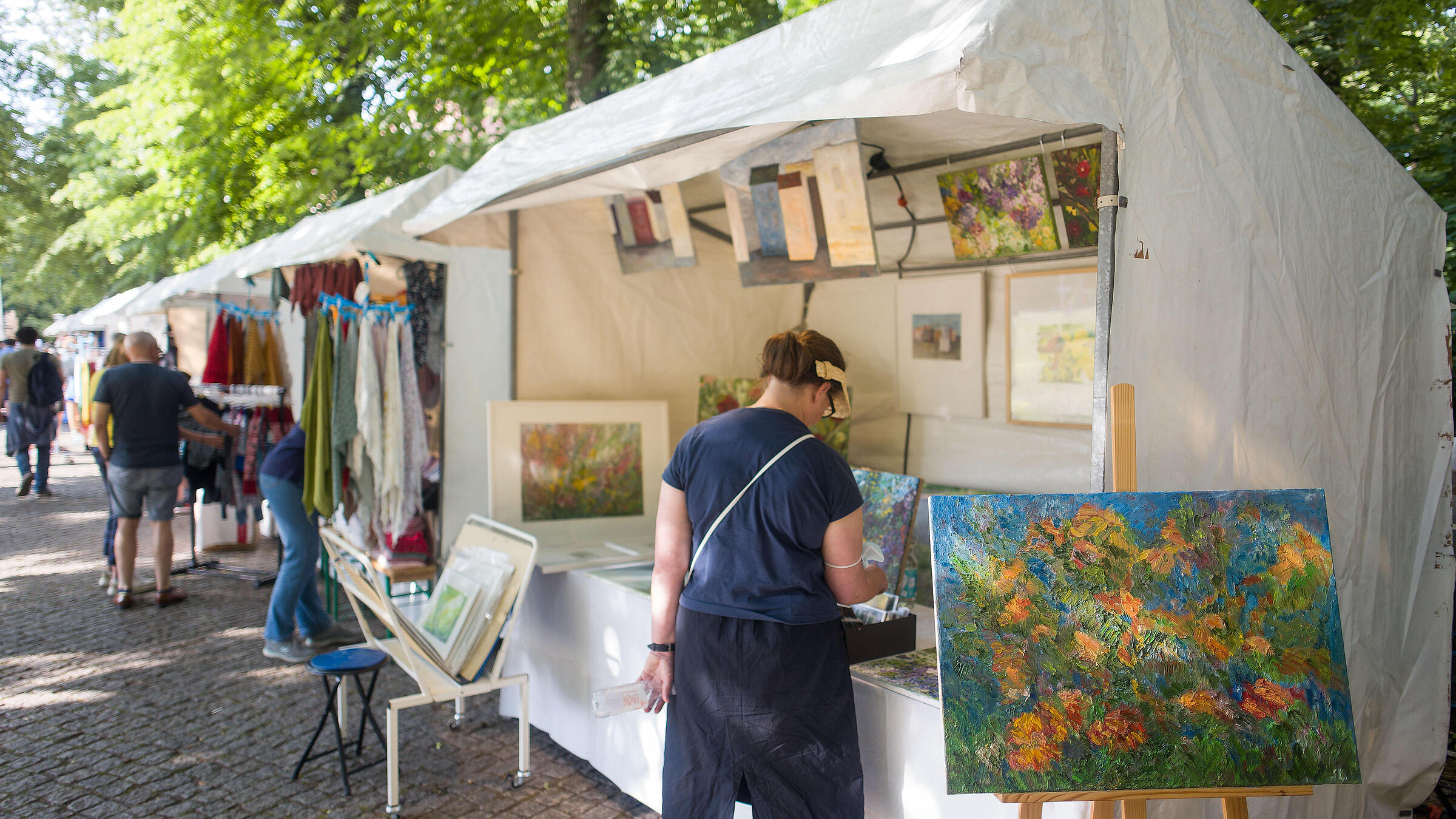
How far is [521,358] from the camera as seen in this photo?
13.8 feet

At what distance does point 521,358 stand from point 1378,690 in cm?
342

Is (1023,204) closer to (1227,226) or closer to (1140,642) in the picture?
(1227,226)

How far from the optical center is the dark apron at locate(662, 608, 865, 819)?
209 cm

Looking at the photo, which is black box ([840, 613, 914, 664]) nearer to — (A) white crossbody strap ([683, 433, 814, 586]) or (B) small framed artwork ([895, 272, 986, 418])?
(A) white crossbody strap ([683, 433, 814, 586])

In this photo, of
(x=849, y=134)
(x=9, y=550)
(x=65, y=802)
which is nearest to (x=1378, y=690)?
(x=849, y=134)

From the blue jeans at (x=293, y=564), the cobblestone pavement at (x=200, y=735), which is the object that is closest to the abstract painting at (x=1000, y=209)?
the cobblestone pavement at (x=200, y=735)

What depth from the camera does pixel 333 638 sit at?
16.1 feet

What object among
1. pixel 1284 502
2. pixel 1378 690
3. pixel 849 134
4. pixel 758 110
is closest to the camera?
pixel 1284 502

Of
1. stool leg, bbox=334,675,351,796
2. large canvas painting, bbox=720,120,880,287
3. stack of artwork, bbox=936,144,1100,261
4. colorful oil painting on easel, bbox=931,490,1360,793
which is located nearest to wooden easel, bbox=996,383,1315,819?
colorful oil painting on easel, bbox=931,490,1360,793

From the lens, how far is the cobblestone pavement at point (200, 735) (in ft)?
10.5

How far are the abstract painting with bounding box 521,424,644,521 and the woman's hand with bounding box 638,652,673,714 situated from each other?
181 cm

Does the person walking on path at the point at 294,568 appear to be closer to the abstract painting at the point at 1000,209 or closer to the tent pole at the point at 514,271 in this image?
the tent pole at the point at 514,271

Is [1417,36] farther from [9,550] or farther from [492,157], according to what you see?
[9,550]

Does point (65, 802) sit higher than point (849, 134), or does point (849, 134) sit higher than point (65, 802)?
point (849, 134)
